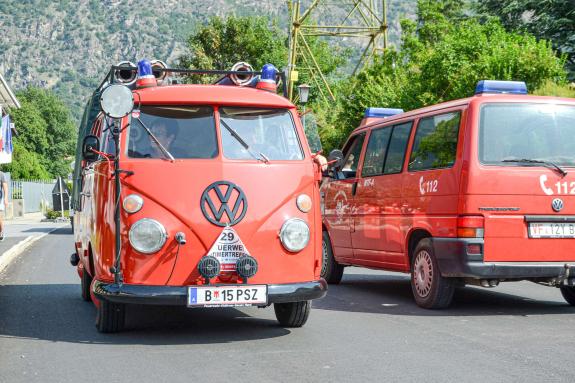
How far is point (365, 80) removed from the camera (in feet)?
117

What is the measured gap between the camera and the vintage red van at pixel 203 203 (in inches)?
304

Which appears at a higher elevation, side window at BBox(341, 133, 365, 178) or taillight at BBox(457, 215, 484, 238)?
side window at BBox(341, 133, 365, 178)

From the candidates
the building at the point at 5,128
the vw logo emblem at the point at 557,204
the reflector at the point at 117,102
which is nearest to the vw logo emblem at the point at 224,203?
the reflector at the point at 117,102

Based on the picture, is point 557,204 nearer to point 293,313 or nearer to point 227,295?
point 293,313

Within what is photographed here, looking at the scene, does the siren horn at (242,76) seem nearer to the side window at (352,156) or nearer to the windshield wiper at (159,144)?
the windshield wiper at (159,144)

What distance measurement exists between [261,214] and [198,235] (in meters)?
0.58

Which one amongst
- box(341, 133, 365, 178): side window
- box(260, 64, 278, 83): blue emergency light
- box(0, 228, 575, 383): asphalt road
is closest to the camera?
box(0, 228, 575, 383): asphalt road

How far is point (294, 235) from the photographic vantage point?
317 inches

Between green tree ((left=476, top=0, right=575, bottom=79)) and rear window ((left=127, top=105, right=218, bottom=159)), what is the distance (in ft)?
77.4

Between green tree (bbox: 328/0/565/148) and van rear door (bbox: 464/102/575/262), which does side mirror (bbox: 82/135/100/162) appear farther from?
green tree (bbox: 328/0/565/148)

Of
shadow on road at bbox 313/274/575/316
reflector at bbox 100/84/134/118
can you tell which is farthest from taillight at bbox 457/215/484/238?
reflector at bbox 100/84/134/118

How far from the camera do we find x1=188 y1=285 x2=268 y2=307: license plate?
761 centimetres

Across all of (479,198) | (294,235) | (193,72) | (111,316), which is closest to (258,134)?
(294,235)

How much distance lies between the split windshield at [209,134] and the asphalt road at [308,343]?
64.6 inches
